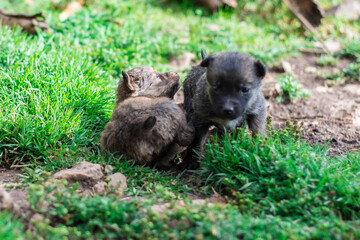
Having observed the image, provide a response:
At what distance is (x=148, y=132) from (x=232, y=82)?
117 cm

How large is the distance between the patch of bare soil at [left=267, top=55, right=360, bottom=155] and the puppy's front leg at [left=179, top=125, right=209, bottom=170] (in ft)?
5.54

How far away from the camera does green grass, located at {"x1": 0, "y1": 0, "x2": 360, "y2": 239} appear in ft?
11.1

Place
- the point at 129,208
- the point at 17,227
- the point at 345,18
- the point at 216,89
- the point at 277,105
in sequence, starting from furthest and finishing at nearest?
the point at 345,18 → the point at 277,105 → the point at 216,89 → the point at 129,208 → the point at 17,227

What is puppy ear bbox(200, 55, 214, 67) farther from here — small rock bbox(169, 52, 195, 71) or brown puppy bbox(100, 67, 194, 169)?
small rock bbox(169, 52, 195, 71)

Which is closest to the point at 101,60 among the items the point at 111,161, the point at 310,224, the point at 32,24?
the point at 32,24

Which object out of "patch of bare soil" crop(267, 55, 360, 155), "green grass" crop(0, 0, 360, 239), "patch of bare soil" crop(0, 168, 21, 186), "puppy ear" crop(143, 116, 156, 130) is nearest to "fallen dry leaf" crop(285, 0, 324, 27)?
"green grass" crop(0, 0, 360, 239)

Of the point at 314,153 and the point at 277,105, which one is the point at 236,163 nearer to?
the point at 314,153

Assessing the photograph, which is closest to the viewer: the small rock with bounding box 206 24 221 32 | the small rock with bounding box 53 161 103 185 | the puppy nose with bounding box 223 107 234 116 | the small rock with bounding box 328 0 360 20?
the small rock with bounding box 53 161 103 185

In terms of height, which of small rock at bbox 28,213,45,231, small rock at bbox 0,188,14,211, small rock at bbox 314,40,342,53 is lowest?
small rock at bbox 28,213,45,231

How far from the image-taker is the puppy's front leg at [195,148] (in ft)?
16.6

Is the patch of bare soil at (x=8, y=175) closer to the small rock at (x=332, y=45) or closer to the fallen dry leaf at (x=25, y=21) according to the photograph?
the fallen dry leaf at (x=25, y=21)

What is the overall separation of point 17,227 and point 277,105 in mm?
5169

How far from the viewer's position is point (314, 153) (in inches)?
170

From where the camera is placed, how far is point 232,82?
444 centimetres
